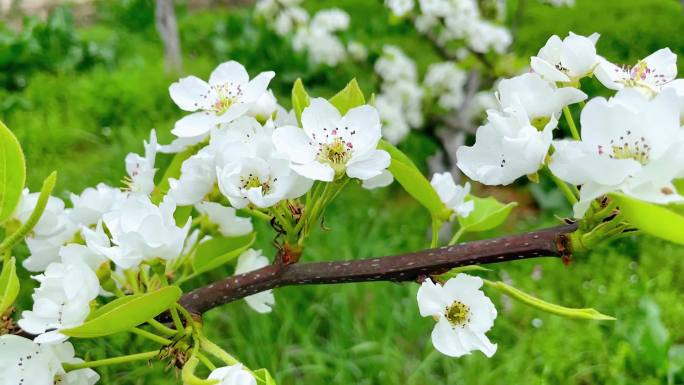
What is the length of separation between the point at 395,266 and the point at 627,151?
0.80 ft

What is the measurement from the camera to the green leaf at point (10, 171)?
2.11 ft

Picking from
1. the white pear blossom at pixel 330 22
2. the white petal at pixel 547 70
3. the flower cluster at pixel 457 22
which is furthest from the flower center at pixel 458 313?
the white pear blossom at pixel 330 22

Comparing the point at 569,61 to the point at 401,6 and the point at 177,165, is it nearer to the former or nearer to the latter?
the point at 177,165

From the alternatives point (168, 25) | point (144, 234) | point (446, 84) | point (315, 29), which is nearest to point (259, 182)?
point (144, 234)

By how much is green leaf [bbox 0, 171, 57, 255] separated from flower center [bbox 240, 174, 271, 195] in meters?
0.17

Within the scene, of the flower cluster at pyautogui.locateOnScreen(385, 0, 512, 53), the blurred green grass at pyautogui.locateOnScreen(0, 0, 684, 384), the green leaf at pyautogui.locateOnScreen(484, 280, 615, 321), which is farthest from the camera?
the flower cluster at pyautogui.locateOnScreen(385, 0, 512, 53)

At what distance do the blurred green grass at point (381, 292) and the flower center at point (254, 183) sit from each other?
79 cm

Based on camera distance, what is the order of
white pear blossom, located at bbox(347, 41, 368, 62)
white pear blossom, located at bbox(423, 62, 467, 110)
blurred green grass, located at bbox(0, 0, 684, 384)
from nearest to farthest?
blurred green grass, located at bbox(0, 0, 684, 384), white pear blossom, located at bbox(423, 62, 467, 110), white pear blossom, located at bbox(347, 41, 368, 62)

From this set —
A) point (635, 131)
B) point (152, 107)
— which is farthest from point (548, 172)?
point (152, 107)

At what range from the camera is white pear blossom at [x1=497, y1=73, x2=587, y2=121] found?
61 cm

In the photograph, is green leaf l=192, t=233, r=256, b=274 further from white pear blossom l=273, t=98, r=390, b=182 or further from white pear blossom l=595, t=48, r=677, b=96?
white pear blossom l=595, t=48, r=677, b=96

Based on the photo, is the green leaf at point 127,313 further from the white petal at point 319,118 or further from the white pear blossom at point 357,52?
the white pear blossom at point 357,52

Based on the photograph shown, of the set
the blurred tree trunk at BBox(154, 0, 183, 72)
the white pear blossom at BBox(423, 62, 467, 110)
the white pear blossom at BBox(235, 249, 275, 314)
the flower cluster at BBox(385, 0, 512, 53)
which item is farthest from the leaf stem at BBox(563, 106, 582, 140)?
the blurred tree trunk at BBox(154, 0, 183, 72)

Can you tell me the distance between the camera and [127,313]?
0.56 metres
